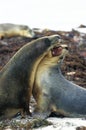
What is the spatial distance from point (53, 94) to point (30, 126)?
2.88 feet

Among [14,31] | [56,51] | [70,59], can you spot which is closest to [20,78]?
[56,51]


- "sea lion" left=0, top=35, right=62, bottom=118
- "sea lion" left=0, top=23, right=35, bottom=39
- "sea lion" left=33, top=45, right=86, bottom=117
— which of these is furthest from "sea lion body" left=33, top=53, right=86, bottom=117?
"sea lion" left=0, top=23, right=35, bottom=39

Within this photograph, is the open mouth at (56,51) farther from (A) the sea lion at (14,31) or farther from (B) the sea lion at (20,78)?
(A) the sea lion at (14,31)

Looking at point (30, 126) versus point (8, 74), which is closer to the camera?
point (30, 126)

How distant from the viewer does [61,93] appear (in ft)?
23.4

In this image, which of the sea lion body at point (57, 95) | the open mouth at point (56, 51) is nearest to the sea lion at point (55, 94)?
the sea lion body at point (57, 95)

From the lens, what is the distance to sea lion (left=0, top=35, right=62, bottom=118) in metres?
6.83

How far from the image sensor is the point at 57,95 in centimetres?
709

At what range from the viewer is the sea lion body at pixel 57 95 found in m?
7.03

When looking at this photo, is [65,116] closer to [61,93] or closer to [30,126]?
[61,93]

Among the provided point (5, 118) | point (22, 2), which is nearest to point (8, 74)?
point (5, 118)

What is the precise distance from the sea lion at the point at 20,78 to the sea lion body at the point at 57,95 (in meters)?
0.17

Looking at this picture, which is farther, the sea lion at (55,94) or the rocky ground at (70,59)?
the sea lion at (55,94)

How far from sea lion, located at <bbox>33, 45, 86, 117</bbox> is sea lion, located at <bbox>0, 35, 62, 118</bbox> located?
14 centimetres
